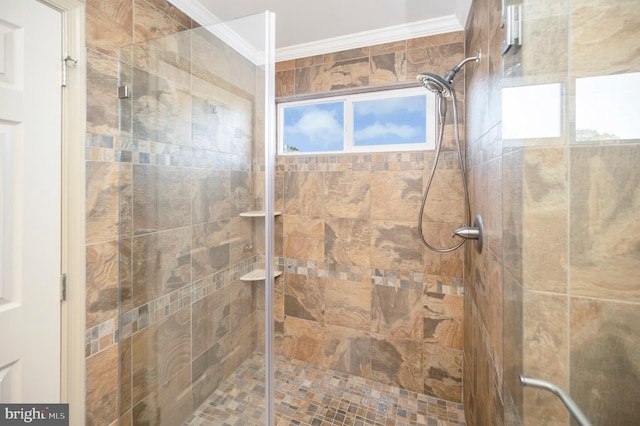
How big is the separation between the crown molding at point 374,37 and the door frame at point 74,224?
138 cm

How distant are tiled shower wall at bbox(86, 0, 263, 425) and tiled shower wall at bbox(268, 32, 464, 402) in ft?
3.79

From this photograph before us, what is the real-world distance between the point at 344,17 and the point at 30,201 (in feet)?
6.13

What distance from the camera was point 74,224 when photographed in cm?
105

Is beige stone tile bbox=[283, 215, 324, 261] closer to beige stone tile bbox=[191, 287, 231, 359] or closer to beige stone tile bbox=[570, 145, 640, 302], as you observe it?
beige stone tile bbox=[191, 287, 231, 359]

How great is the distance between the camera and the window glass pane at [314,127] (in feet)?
7.14

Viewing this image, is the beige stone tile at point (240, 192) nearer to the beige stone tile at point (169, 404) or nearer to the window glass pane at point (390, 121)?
the beige stone tile at point (169, 404)

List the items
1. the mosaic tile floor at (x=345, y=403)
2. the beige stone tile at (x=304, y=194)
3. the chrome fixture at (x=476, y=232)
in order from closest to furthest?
the chrome fixture at (x=476, y=232)
the mosaic tile floor at (x=345, y=403)
the beige stone tile at (x=304, y=194)

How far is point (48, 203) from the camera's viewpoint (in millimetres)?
990

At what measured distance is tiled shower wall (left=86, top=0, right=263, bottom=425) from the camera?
1.01m

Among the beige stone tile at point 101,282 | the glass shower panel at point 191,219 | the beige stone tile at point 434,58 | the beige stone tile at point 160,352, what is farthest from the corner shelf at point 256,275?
the beige stone tile at point 434,58

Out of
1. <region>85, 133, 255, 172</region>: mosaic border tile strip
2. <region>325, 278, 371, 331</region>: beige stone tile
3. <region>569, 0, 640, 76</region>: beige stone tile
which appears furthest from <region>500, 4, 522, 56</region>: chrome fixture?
<region>325, 278, 371, 331</region>: beige stone tile

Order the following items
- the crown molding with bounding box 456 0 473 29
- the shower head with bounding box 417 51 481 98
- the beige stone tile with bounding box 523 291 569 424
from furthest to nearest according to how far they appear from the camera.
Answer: the crown molding with bounding box 456 0 473 29
the shower head with bounding box 417 51 481 98
the beige stone tile with bounding box 523 291 569 424

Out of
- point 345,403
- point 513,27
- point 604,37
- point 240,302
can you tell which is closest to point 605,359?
point 604,37

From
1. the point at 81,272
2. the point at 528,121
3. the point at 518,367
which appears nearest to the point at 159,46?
the point at 81,272
